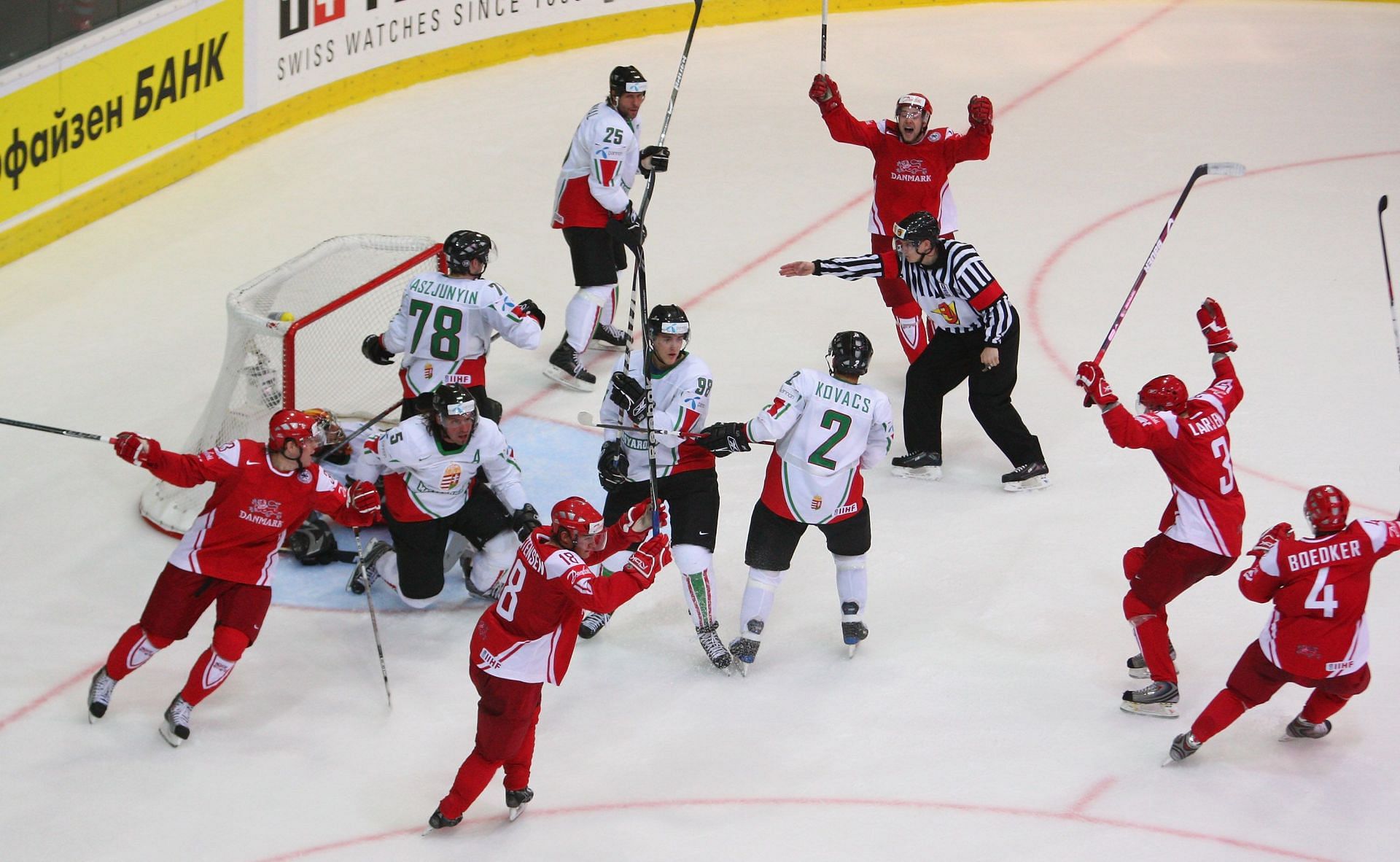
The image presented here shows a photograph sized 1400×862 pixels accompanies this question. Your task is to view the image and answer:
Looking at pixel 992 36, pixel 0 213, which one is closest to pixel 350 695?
pixel 0 213

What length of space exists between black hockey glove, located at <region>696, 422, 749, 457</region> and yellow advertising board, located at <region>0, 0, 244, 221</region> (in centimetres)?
471

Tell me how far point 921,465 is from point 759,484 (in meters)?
0.72

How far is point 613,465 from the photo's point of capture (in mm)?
5926

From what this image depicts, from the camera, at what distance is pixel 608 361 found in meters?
8.22

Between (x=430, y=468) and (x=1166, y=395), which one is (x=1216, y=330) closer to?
(x=1166, y=395)

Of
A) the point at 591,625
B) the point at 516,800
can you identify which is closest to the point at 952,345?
the point at 591,625

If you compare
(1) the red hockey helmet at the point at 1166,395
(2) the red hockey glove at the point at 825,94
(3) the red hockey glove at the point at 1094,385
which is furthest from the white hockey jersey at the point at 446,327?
(1) the red hockey helmet at the point at 1166,395

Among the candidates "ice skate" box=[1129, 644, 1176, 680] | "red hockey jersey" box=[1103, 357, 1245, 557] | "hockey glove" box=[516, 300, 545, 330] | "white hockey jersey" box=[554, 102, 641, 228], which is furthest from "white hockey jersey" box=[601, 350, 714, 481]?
"white hockey jersey" box=[554, 102, 641, 228]

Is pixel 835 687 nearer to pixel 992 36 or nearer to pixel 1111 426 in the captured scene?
pixel 1111 426

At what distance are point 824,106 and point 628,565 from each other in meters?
3.65

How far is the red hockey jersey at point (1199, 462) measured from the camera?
5.43 meters

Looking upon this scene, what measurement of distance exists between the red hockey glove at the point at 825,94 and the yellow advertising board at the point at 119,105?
384cm

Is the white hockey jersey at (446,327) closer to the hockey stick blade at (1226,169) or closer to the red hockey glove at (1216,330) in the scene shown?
the red hockey glove at (1216,330)

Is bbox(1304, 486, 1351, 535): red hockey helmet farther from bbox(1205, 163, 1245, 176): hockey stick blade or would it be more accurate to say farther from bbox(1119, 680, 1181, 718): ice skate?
bbox(1205, 163, 1245, 176): hockey stick blade
